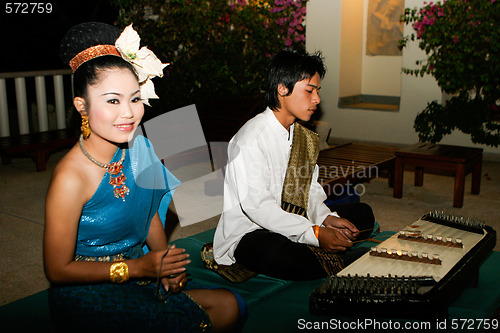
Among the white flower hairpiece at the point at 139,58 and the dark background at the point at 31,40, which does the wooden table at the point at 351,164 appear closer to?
the white flower hairpiece at the point at 139,58

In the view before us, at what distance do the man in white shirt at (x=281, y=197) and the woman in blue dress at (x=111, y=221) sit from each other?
2.10 feet

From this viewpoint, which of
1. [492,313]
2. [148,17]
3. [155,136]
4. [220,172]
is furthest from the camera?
[148,17]

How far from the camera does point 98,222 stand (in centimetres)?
184

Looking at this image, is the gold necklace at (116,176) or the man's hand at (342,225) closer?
the gold necklace at (116,176)

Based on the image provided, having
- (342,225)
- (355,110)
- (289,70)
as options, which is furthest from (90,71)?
(355,110)

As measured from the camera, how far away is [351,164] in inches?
174

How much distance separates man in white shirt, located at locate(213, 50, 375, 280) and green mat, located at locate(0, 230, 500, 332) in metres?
0.10

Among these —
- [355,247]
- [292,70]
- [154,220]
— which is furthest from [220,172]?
[154,220]

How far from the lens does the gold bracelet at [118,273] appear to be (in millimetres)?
1733

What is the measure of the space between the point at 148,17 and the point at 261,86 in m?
2.16

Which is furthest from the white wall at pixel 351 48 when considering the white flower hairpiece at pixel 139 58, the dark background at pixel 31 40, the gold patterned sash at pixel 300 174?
the dark background at pixel 31 40

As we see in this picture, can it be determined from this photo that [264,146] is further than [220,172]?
No

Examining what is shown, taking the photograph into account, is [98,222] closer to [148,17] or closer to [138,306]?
[138,306]

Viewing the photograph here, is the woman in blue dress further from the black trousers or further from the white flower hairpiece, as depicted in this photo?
the black trousers
